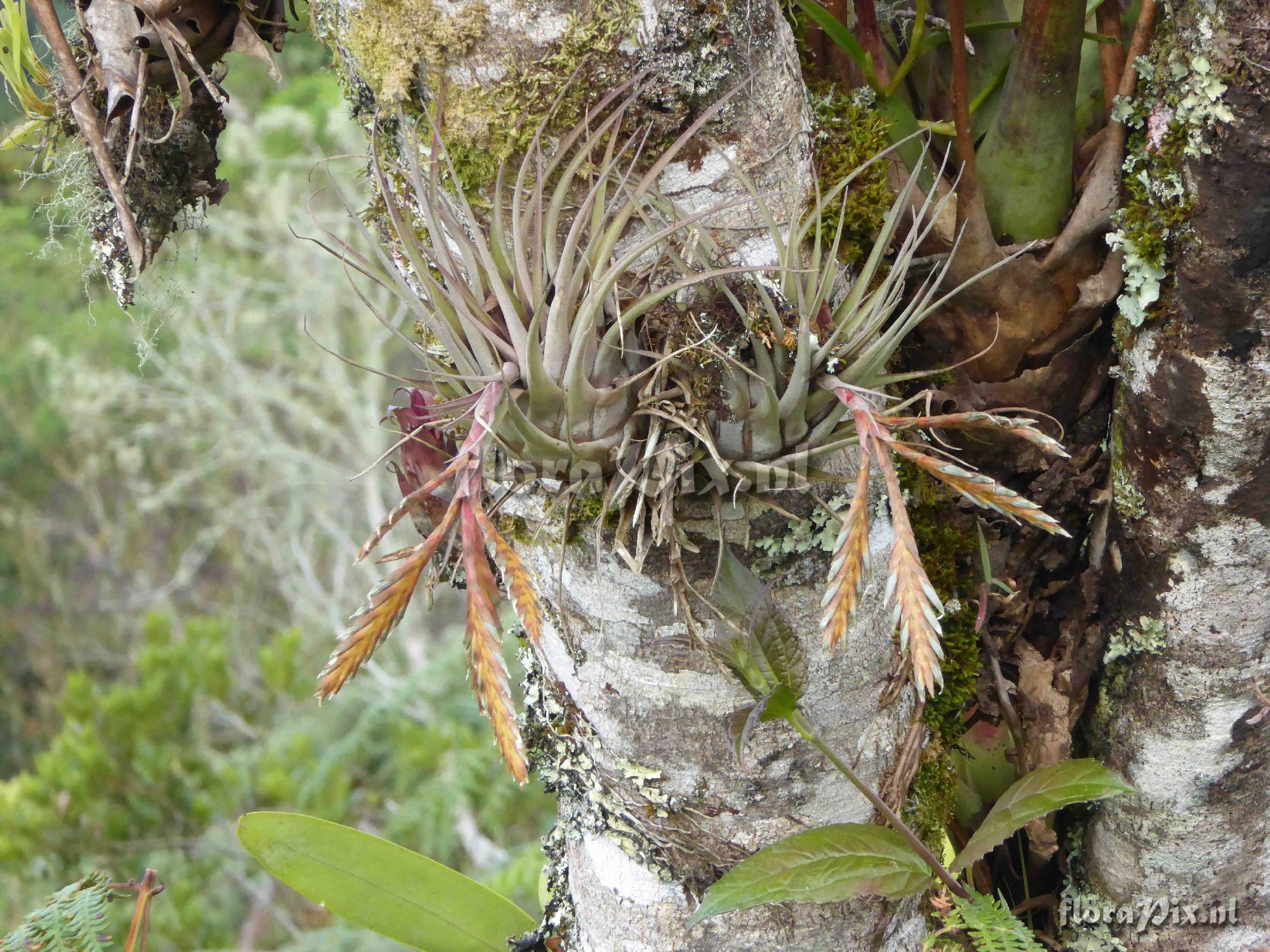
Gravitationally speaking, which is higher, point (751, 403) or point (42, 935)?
point (751, 403)

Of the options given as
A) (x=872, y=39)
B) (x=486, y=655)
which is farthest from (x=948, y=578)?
(x=486, y=655)

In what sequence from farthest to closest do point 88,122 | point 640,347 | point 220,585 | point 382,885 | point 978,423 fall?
point 220,585 → point 382,885 → point 88,122 → point 640,347 → point 978,423

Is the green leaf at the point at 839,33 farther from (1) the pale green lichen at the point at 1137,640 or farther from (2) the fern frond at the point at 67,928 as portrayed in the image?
(2) the fern frond at the point at 67,928

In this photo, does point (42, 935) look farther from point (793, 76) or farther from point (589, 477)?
point (793, 76)

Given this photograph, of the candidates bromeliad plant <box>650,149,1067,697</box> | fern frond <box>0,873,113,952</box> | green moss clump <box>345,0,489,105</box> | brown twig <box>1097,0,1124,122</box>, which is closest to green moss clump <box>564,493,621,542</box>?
bromeliad plant <box>650,149,1067,697</box>

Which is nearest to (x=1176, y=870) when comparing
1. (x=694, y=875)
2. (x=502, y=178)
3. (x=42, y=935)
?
(x=694, y=875)

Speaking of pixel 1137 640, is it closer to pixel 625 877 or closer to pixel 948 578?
pixel 948 578

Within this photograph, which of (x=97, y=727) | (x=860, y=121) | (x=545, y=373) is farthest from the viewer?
(x=97, y=727)
